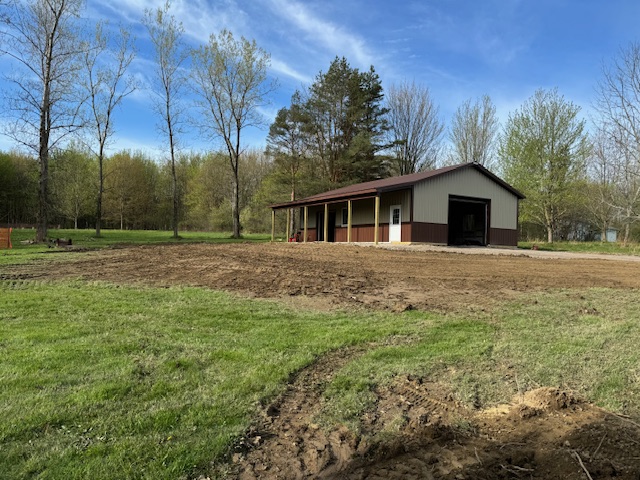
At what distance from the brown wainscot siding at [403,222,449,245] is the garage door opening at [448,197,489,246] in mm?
2123

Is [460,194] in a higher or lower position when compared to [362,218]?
higher

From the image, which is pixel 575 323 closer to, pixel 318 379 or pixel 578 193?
pixel 318 379

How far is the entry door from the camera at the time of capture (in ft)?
67.7

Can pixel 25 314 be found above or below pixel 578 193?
below

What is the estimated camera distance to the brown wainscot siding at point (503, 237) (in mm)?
22094

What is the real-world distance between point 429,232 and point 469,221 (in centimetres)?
548

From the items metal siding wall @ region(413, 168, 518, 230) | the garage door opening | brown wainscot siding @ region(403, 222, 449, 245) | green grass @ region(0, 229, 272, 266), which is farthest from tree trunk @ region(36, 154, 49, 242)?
the garage door opening

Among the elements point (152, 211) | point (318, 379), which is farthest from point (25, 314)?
point (152, 211)

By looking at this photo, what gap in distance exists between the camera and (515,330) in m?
4.86

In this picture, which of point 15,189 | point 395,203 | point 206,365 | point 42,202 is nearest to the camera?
point 206,365

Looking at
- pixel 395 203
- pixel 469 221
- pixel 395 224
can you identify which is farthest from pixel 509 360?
pixel 469 221

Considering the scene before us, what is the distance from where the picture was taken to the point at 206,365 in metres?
3.57

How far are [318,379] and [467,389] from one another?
3.83ft

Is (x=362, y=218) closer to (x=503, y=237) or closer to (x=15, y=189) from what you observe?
(x=503, y=237)
